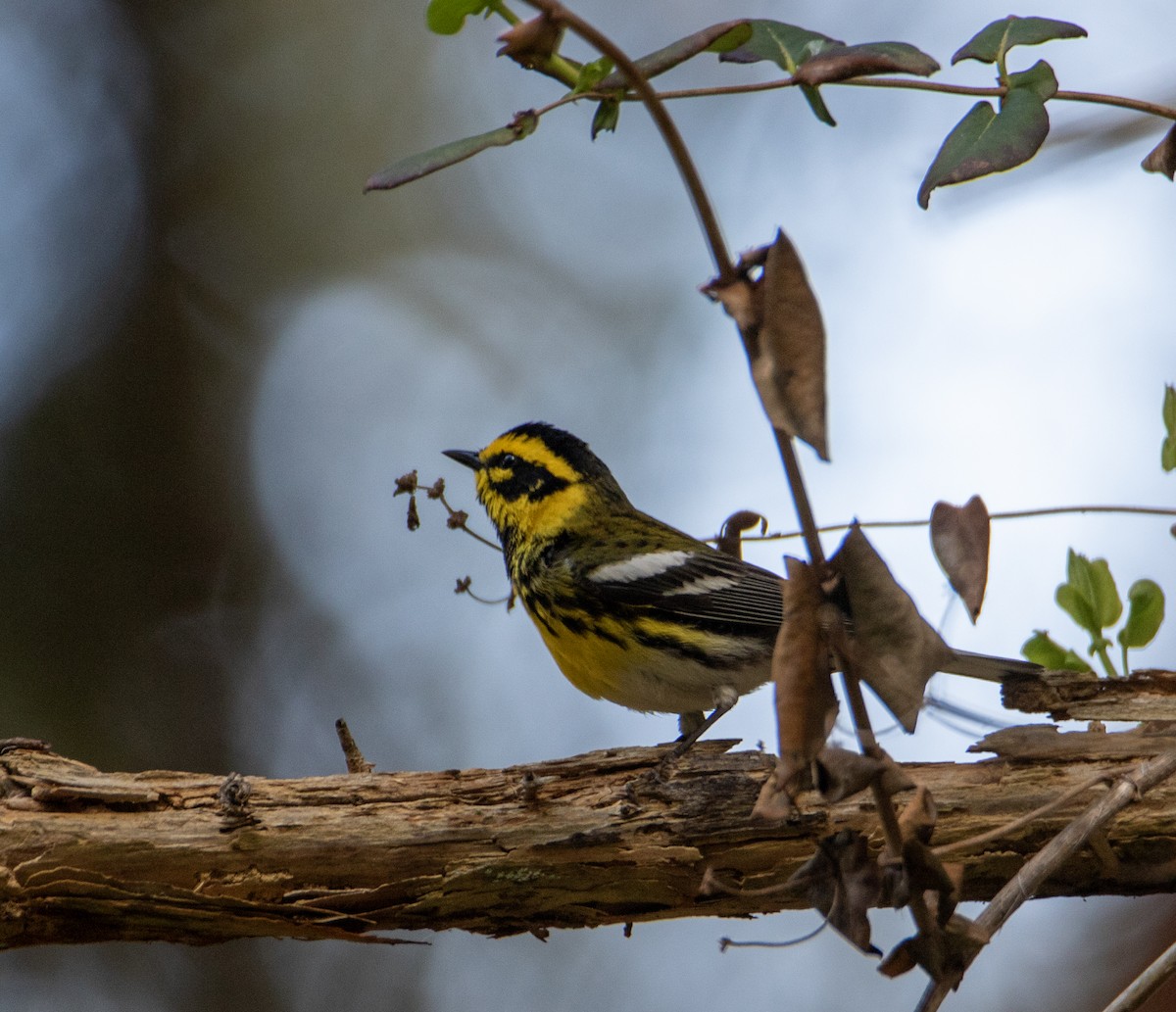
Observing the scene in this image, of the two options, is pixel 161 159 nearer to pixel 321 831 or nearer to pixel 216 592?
pixel 216 592

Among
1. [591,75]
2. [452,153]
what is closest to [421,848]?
[452,153]

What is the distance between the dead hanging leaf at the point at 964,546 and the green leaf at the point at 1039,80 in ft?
2.41

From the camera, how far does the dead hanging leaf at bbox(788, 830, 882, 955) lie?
5.54 ft

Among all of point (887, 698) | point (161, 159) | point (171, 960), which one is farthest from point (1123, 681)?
point (161, 159)

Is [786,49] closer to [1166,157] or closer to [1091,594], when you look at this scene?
[1166,157]

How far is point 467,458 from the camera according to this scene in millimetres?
5141

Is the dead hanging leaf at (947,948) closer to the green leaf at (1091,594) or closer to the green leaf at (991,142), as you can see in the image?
the green leaf at (991,142)

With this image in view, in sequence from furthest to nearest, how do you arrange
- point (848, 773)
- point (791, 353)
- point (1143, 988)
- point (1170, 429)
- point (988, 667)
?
1. point (988, 667)
2. point (1170, 429)
3. point (1143, 988)
4. point (848, 773)
5. point (791, 353)

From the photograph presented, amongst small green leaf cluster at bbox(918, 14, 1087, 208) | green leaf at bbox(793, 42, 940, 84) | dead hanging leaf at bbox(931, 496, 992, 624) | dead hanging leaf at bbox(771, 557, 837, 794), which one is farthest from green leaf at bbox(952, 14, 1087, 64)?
dead hanging leaf at bbox(771, 557, 837, 794)

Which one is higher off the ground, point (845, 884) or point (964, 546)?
point (964, 546)

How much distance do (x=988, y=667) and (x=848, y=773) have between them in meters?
2.00

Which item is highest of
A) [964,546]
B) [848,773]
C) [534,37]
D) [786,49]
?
[786,49]

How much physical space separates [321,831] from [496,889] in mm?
424

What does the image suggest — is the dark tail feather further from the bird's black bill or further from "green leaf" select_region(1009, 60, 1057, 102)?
the bird's black bill
